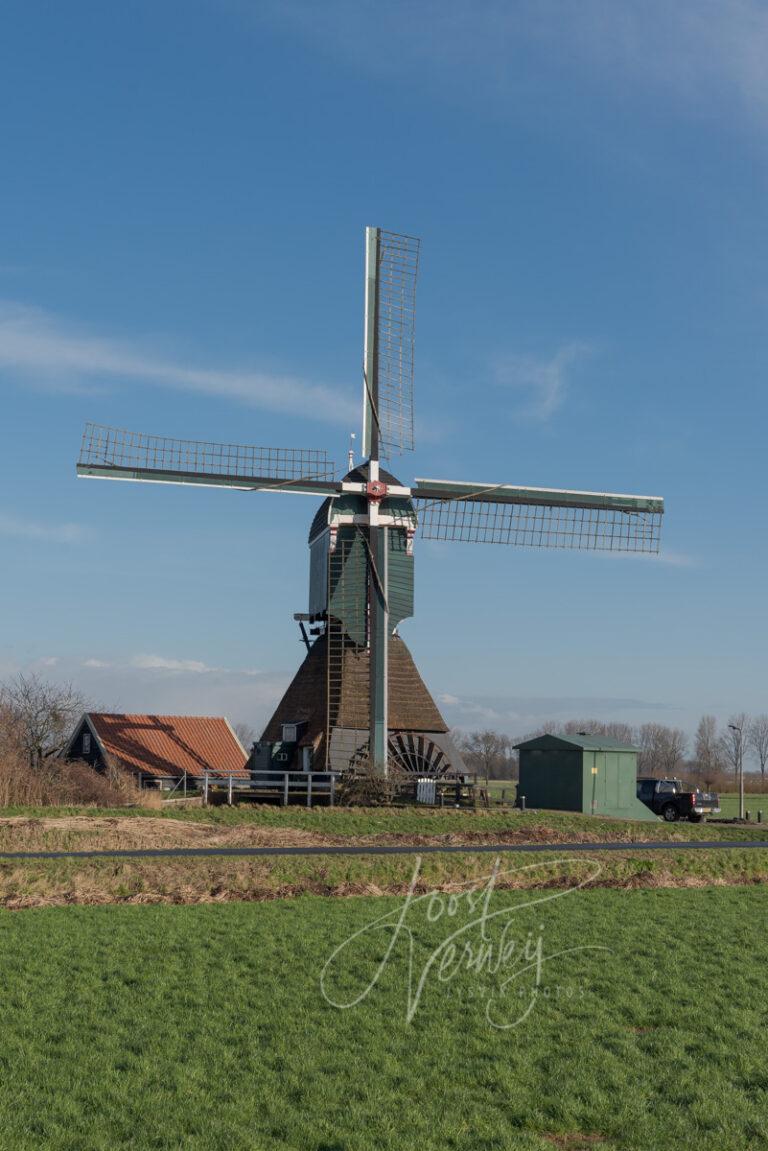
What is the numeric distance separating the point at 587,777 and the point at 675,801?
5.34 meters

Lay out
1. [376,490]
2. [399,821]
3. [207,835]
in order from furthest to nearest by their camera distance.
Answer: [376,490] → [399,821] → [207,835]

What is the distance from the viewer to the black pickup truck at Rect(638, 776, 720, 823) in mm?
40469

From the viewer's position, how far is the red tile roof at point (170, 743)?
1750 inches

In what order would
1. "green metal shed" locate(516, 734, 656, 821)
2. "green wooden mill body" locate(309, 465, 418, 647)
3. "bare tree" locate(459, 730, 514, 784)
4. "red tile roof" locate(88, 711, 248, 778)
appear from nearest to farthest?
"green wooden mill body" locate(309, 465, 418, 647) → "green metal shed" locate(516, 734, 656, 821) → "red tile roof" locate(88, 711, 248, 778) → "bare tree" locate(459, 730, 514, 784)

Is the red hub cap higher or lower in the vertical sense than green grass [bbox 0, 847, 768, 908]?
higher

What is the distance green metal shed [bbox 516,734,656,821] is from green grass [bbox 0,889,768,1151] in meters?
24.0

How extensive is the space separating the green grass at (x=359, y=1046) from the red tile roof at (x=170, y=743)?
30730mm

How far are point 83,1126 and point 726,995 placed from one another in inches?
269

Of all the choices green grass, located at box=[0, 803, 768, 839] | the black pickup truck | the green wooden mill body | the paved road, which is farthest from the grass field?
the black pickup truck

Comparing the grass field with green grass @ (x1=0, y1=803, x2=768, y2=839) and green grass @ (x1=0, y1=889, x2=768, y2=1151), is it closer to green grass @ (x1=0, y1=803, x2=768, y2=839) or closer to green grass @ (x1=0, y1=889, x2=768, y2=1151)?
green grass @ (x1=0, y1=803, x2=768, y2=839)

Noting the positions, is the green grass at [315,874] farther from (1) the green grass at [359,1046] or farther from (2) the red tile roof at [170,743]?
(2) the red tile roof at [170,743]

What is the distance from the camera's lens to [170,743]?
156ft

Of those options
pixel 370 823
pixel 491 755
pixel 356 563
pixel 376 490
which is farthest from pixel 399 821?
pixel 491 755

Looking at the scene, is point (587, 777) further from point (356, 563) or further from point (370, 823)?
point (356, 563)
